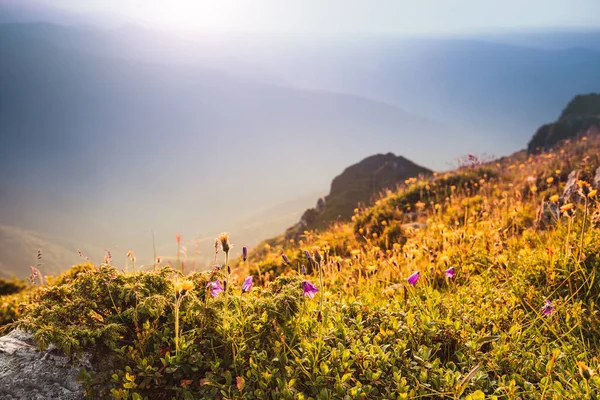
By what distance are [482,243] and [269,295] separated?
11.2ft

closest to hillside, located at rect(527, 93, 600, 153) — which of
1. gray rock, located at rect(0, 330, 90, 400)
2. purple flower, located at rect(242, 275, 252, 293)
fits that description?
purple flower, located at rect(242, 275, 252, 293)

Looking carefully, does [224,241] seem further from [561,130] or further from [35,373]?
[561,130]

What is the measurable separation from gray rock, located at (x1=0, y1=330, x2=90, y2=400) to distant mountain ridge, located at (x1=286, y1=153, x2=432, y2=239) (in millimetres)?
15685

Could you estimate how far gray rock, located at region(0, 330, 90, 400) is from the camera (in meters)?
2.64

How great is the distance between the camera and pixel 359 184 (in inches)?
984

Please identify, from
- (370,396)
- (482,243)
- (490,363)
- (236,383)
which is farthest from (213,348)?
(482,243)

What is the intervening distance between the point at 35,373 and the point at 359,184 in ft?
75.6

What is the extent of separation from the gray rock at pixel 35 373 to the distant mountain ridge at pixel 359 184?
15.7m

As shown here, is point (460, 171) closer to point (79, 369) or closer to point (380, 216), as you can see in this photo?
point (380, 216)

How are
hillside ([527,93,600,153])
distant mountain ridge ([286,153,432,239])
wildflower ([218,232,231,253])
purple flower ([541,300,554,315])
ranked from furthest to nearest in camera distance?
hillside ([527,93,600,153]) < distant mountain ridge ([286,153,432,239]) < purple flower ([541,300,554,315]) < wildflower ([218,232,231,253])

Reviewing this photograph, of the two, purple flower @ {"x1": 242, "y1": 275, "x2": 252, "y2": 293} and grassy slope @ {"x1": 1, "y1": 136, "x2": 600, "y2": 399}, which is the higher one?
purple flower @ {"x1": 242, "y1": 275, "x2": 252, "y2": 293}

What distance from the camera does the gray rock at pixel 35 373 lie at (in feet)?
8.67

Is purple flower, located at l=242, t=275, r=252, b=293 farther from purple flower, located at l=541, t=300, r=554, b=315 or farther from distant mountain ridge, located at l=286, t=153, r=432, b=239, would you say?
distant mountain ridge, located at l=286, t=153, r=432, b=239

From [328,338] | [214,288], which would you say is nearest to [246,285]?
[214,288]
